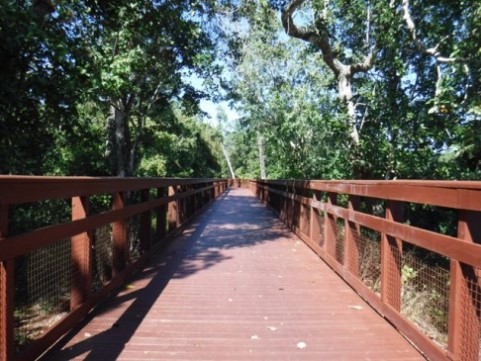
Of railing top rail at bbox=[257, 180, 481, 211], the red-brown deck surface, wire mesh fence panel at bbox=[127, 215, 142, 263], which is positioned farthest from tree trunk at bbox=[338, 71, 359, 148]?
railing top rail at bbox=[257, 180, 481, 211]

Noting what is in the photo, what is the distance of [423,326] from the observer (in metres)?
4.95

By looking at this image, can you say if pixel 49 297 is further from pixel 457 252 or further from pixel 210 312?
pixel 457 252

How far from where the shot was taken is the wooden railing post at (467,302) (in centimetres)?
261

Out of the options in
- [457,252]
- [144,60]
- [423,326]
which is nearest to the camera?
[457,252]

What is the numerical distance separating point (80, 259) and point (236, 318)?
139 centimetres

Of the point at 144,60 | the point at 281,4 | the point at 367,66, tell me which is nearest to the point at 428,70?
the point at 367,66

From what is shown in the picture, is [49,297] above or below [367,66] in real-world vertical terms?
below

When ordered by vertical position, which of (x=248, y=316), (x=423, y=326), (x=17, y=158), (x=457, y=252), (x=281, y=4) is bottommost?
(x=423, y=326)

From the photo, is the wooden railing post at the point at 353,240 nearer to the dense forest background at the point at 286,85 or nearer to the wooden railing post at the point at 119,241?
the wooden railing post at the point at 119,241

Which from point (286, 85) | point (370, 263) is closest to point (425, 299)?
point (370, 263)

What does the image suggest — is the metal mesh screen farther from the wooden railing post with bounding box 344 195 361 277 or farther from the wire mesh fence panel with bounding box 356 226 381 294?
the wire mesh fence panel with bounding box 356 226 381 294

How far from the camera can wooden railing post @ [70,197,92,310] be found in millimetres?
3613

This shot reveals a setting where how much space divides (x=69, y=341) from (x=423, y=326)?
11.7ft

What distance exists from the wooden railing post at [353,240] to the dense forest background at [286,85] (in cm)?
417
